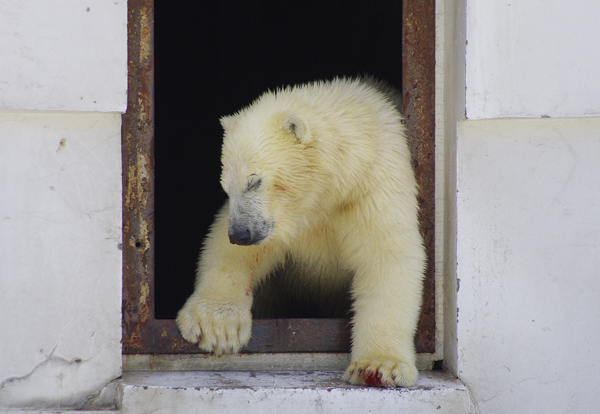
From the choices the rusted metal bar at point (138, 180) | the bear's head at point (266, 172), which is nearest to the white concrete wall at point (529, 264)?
the bear's head at point (266, 172)

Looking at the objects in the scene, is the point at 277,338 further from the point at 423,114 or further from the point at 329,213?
the point at 423,114

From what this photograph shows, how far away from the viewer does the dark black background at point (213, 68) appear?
4.26 metres

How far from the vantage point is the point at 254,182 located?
205cm

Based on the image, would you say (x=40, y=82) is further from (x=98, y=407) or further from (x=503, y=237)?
(x=503, y=237)

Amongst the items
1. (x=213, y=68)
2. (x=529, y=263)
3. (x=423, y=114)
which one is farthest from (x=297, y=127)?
(x=213, y=68)

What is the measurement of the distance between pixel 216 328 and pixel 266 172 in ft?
2.10

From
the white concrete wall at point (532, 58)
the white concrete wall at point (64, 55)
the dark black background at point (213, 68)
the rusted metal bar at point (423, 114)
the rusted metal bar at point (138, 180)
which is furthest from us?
the dark black background at point (213, 68)

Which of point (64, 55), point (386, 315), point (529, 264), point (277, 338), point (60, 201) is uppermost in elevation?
point (64, 55)

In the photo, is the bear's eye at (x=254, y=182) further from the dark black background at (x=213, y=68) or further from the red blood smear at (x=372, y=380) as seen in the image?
A: the dark black background at (x=213, y=68)

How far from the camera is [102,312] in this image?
2.13 metres

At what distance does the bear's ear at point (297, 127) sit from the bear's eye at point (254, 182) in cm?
20

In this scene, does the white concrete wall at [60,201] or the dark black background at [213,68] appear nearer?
the white concrete wall at [60,201]

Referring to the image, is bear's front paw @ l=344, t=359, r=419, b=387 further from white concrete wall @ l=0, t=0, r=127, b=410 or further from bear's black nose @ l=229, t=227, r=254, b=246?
white concrete wall @ l=0, t=0, r=127, b=410

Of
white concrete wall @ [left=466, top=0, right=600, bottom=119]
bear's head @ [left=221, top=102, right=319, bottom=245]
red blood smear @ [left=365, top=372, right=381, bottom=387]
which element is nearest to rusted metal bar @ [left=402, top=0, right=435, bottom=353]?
white concrete wall @ [left=466, top=0, right=600, bottom=119]
